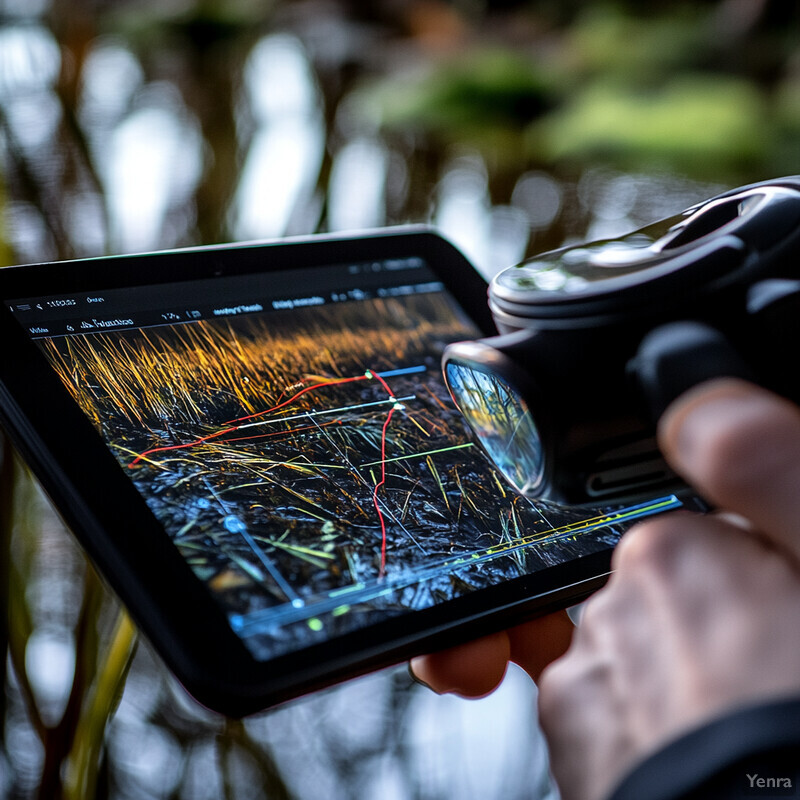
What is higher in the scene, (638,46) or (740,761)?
(740,761)

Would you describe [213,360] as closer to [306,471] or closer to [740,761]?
[306,471]

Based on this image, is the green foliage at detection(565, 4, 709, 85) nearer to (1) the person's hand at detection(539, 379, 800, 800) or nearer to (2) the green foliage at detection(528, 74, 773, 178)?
(2) the green foliage at detection(528, 74, 773, 178)

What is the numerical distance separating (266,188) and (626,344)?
22.2 inches

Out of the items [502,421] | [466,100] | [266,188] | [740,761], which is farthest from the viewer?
[466,100]

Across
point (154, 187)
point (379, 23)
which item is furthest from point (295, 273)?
point (379, 23)

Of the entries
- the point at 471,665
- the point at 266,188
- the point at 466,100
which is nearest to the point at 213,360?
the point at 471,665

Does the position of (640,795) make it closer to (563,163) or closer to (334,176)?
(334,176)

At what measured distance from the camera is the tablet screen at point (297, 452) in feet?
0.95

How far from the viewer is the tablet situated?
273mm

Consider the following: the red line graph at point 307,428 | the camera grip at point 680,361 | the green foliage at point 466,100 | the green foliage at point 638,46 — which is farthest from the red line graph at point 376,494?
the green foliage at point 638,46

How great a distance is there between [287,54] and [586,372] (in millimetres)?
Answer: 1004

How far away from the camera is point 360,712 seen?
63 centimetres

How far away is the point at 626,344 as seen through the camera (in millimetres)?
244

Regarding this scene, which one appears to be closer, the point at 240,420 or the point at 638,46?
the point at 240,420
